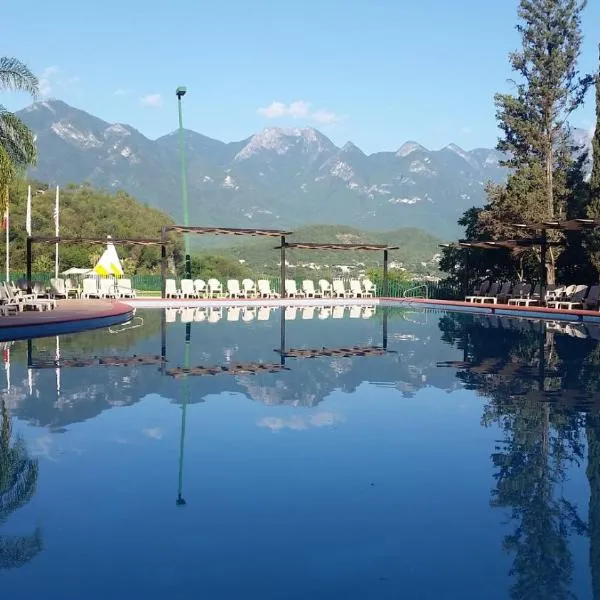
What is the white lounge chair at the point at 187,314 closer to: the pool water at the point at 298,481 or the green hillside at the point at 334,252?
the pool water at the point at 298,481

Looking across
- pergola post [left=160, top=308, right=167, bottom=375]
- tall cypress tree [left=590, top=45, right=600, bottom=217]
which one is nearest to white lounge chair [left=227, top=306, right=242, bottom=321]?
pergola post [left=160, top=308, right=167, bottom=375]

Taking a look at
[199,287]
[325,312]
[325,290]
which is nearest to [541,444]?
[325,312]

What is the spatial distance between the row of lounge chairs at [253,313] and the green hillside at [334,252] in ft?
96.9

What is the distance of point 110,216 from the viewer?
51.2m

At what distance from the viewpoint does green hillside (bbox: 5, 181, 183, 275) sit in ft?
137

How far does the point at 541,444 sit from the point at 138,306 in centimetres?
1851

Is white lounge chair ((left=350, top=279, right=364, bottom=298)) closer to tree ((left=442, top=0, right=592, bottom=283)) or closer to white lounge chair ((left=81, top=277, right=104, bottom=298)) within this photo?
tree ((left=442, top=0, right=592, bottom=283))

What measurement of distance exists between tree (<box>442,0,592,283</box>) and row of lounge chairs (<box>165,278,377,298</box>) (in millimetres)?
4994

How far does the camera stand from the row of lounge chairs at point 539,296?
1872 centimetres

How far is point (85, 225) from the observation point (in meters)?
48.8

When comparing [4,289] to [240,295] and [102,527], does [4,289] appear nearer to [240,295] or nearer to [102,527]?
[240,295]

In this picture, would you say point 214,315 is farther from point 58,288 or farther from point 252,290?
point 58,288

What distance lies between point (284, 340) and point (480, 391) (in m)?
6.00

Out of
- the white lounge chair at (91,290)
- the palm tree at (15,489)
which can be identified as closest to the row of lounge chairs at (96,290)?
the white lounge chair at (91,290)
